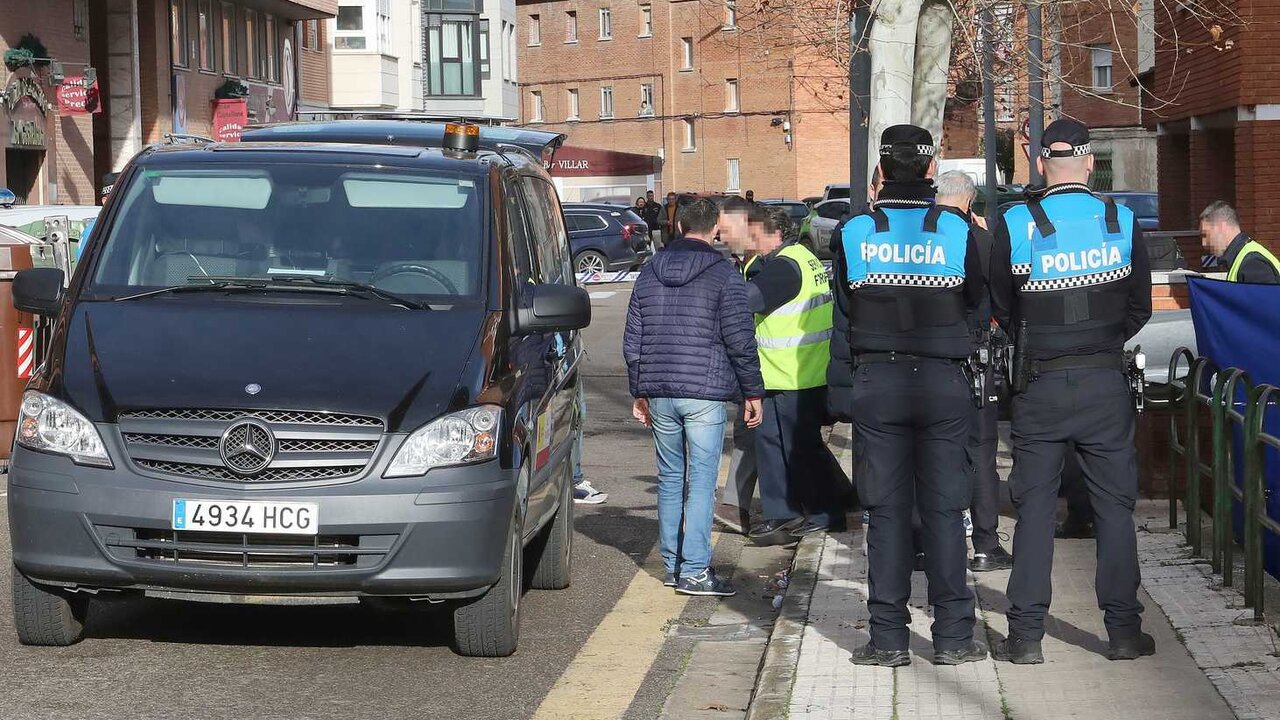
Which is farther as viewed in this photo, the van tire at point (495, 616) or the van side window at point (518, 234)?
the van side window at point (518, 234)

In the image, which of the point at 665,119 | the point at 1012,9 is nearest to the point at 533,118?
the point at 665,119

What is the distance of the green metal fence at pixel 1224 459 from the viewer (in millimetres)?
6910

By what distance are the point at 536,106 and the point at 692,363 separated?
8020cm

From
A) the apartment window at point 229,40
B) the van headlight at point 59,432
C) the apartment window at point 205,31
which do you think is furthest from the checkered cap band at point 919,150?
the apartment window at point 229,40

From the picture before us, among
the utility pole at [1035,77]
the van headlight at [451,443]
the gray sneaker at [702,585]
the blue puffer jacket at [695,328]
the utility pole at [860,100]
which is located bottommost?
the gray sneaker at [702,585]

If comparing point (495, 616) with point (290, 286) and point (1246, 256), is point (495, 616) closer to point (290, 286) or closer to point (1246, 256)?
point (290, 286)

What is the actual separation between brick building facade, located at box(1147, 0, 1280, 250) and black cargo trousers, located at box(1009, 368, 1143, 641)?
12.5 meters

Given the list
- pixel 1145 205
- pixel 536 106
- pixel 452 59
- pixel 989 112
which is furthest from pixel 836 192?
pixel 536 106

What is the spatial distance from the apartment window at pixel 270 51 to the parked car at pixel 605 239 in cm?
948

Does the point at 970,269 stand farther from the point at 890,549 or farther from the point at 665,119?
the point at 665,119

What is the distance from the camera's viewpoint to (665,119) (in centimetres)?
8069

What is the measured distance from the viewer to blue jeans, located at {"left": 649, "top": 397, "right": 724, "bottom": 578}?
812 cm

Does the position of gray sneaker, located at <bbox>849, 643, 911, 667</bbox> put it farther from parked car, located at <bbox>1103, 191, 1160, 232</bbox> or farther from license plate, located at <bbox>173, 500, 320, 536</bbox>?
parked car, located at <bbox>1103, 191, 1160, 232</bbox>

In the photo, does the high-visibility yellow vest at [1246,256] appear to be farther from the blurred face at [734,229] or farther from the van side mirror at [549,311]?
the van side mirror at [549,311]
